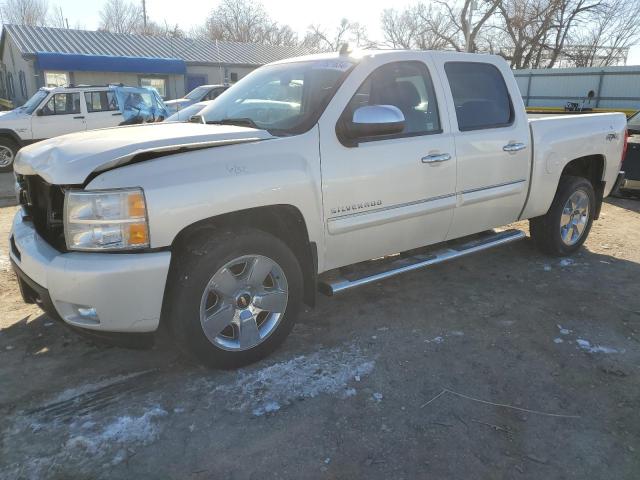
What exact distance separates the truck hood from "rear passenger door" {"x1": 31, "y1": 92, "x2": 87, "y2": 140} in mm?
9652

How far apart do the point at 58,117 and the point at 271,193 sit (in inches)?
433

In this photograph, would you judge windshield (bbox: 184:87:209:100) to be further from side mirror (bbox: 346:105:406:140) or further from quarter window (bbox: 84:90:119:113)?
side mirror (bbox: 346:105:406:140)

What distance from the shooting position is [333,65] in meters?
3.72

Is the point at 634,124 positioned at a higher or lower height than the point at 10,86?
lower

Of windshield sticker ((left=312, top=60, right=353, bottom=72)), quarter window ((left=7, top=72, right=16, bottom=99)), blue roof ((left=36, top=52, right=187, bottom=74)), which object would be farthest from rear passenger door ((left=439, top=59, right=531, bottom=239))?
quarter window ((left=7, top=72, right=16, bottom=99))

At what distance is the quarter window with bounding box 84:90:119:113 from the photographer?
12.5 metres

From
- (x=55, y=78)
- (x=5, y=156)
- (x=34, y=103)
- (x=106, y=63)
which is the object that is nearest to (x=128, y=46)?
(x=106, y=63)

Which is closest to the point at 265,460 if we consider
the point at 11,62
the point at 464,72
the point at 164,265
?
the point at 164,265

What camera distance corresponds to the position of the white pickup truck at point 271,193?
8.96 feet

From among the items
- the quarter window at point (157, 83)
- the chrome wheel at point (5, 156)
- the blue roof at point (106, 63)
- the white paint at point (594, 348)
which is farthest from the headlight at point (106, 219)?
the quarter window at point (157, 83)

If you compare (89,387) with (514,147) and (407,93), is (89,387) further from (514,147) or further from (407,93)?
(514,147)

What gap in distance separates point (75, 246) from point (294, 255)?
1302mm

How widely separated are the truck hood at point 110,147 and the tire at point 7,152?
963 cm

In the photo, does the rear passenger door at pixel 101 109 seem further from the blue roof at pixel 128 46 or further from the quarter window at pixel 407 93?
the blue roof at pixel 128 46
